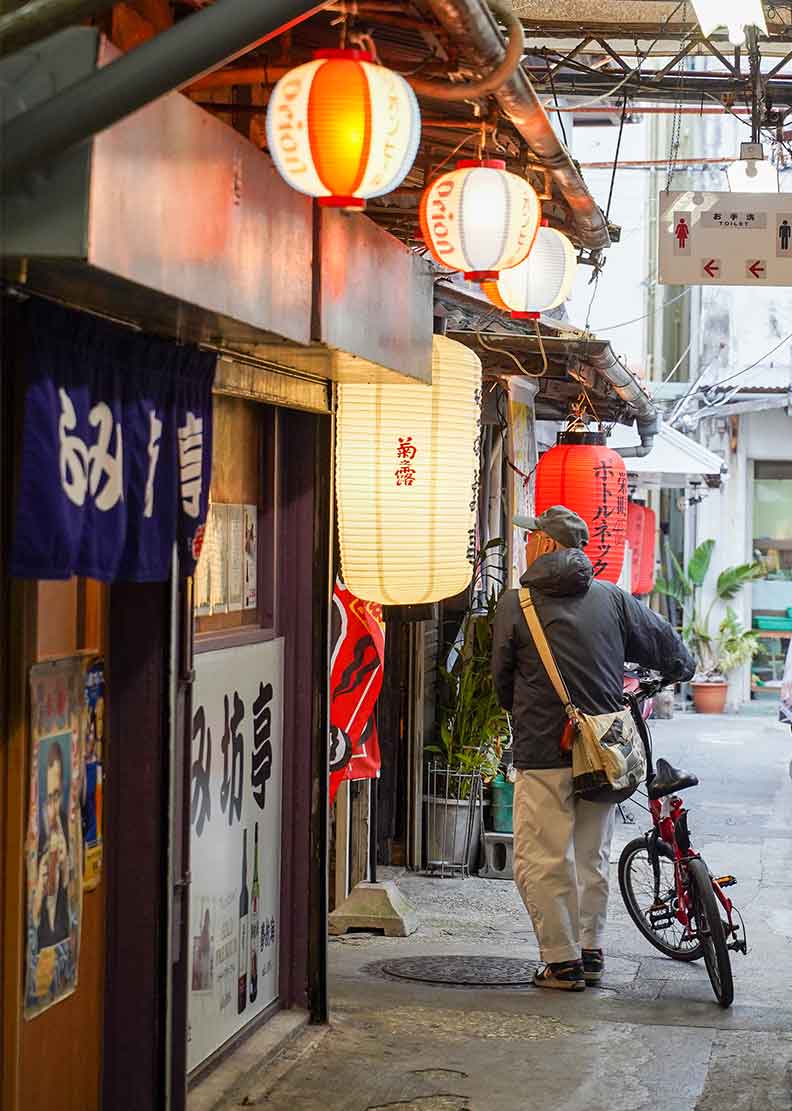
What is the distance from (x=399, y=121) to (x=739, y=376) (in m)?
23.6

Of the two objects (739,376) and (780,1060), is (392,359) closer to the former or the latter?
(780,1060)

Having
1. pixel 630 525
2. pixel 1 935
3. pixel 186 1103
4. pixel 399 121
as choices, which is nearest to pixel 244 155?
pixel 399 121

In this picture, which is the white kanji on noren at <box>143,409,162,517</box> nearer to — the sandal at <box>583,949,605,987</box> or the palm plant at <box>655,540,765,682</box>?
the sandal at <box>583,949,605,987</box>

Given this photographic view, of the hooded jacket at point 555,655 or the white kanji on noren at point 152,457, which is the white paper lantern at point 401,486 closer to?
the hooded jacket at point 555,655

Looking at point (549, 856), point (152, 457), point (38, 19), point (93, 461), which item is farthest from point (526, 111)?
point (549, 856)

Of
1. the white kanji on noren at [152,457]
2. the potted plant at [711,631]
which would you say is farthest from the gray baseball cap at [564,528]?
the potted plant at [711,631]

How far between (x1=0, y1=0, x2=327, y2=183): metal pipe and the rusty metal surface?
251 centimetres

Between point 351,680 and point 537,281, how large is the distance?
2.93 meters

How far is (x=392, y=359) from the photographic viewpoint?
795 cm

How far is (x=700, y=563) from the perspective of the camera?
29828 millimetres

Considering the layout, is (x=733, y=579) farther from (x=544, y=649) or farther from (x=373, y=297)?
(x=373, y=297)

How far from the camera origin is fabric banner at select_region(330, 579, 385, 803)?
436 inches

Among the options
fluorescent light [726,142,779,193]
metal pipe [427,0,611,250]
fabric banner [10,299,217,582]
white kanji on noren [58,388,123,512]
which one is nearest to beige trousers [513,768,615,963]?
metal pipe [427,0,611,250]

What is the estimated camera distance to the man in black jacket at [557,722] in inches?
400
